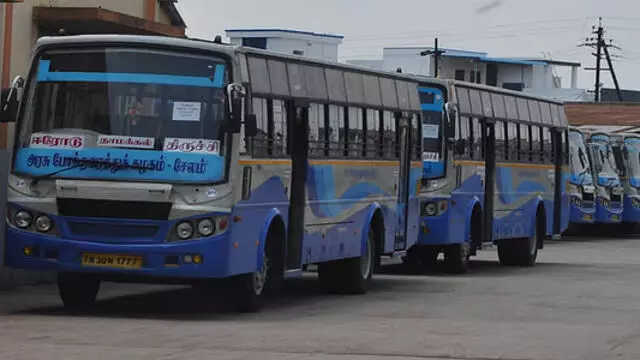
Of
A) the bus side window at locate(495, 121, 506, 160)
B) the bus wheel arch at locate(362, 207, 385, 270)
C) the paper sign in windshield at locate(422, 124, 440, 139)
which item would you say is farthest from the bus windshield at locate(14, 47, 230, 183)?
the bus side window at locate(495, 121, 506, 160)

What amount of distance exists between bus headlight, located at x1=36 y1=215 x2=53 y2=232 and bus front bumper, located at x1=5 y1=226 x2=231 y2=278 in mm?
82

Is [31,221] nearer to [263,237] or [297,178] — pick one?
[263,237]

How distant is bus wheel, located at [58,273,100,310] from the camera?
1853 centimetres

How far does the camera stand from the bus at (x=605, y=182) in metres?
47.3

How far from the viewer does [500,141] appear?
98.9 feet

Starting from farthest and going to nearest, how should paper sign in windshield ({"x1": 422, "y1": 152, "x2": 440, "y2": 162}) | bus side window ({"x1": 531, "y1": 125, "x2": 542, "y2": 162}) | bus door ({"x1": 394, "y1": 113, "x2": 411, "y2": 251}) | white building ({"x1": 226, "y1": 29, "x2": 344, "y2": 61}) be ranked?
1. white building ({"x1": 226, "y1": 29, "x2": 344, "y2": 61})
2. bus side window ({"x1": 531, "y1": 125, "x2": 542, "y2": 162})
3. paper sign in windshield ({"x1": 422, "y1": 152, "x2": 440, "y2": 162})
4. bus door ({"x1": 394, "y1": 113, "x2": 411, "y2": 251})

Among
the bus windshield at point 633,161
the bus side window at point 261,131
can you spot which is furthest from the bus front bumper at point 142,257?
the bus windshield at point 633,161

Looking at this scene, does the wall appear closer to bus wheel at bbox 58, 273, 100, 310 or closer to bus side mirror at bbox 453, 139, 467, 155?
bus side mirror at bbox 453, 139, 467, 155

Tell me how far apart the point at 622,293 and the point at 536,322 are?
5946mm

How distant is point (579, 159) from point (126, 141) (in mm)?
29830

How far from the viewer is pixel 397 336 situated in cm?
1590

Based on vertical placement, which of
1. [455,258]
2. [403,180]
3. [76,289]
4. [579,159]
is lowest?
[455,258]

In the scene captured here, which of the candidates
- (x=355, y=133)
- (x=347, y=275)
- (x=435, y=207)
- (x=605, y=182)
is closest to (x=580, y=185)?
(x=605, y=182)

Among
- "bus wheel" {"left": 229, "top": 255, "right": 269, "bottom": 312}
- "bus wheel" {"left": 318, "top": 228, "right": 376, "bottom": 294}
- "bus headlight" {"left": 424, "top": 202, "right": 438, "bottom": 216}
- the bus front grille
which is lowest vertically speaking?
"bus wheel" {"left": 318, "top": 228, "right": 376, "bottom": 294}
